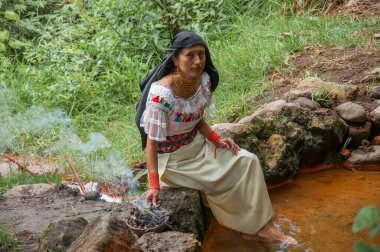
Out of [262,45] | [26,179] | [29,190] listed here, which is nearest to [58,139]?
[26,179]

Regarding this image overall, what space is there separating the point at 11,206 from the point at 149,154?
1425 mm

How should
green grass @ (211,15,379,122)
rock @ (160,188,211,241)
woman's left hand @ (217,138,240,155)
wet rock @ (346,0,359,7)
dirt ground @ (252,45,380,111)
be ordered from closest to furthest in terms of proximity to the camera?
rock @ (160,188,211,241) → woman's left hand @ (217,138,240,155) → dirt ground @ (252,45,380,111) → green grass @ (211,15,379,122) → wet rock @ (346,0,359,7)

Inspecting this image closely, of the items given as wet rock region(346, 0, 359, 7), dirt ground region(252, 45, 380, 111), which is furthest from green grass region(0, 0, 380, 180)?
wet rock region(346, 0, 359, 7)

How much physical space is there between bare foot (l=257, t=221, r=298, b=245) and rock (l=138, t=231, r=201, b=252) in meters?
0.71

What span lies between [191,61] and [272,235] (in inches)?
51.4

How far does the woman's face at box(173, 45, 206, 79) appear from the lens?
349 centimetres

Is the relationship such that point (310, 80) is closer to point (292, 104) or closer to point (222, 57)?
point (292, 104)

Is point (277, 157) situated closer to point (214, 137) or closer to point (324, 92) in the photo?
point (214, 137)

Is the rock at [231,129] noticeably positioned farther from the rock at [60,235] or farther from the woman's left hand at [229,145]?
the rock at [60,235]

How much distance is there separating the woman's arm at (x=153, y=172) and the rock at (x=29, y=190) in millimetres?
1496

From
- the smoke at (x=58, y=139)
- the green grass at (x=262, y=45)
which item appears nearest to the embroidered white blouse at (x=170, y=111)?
the smoke at (x=58, y=139)

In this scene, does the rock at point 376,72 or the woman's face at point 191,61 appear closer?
the woman's face at point 191,61

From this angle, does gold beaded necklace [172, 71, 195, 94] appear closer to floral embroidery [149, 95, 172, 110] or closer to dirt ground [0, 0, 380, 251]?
floral embroidery [149, 95, 172, 110]

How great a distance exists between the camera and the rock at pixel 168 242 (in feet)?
10.2
